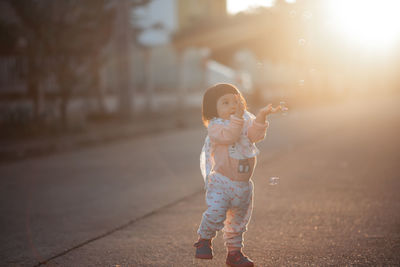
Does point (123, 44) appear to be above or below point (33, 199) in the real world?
above

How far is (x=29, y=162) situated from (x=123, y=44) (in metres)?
8.07

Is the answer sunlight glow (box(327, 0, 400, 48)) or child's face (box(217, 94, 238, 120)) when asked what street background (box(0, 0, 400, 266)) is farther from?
child's face (box(217, 94, 238, 120))

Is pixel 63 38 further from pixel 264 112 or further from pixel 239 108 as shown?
pixel 264 112

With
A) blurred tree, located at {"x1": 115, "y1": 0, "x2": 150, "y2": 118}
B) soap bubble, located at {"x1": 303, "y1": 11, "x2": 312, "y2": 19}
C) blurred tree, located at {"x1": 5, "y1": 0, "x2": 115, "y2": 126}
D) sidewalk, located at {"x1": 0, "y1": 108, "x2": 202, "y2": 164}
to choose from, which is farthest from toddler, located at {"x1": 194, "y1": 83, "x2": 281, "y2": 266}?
blurred tree, located at {"x1": 115, "y1": 0, "x2": 150, "y2": 118}

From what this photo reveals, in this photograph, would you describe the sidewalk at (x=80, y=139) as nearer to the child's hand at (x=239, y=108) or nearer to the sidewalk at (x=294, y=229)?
the sidewalk at (x=294, y=229)

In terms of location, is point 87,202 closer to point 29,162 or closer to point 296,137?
point 29,162

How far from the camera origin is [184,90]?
28438mm

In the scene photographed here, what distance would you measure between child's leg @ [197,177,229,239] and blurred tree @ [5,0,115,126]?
1118 centimetres

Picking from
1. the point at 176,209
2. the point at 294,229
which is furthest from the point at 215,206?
the point at 176,209

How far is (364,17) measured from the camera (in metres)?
17.6

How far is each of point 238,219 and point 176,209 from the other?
2.05 meters

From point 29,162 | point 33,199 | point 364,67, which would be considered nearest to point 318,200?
point 33,199

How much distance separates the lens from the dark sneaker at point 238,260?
3.75 m

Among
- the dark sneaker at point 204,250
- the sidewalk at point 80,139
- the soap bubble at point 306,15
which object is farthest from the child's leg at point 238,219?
the sidewalk at point 80,139
